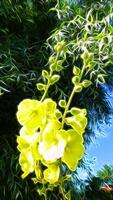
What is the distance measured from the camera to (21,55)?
307cm

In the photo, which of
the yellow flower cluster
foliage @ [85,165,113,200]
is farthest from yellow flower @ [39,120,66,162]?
foliage @ [85,165,113,200]

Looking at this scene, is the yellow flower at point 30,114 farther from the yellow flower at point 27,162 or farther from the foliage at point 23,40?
the foliage at point 23,40

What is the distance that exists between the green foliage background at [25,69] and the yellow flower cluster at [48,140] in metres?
2.23

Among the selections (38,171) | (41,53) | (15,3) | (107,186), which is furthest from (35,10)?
(38,171)

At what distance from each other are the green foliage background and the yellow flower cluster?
2.23 metres

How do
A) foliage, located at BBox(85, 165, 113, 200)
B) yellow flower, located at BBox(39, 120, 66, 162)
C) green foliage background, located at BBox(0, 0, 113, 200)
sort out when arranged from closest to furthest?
yellow flower, located at BBox(39, 120, 66, 162), foliage, located at BBox(85, 165, 113, 200), green foliage background, located at BBox(0, 0, 113, 200)

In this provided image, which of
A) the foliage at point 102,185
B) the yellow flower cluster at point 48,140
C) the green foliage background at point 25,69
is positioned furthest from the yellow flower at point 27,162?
the green foliage background at point 25,69

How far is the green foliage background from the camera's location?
2777 mm

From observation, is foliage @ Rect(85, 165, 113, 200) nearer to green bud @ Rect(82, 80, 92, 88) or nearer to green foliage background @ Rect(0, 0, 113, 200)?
green foliage background @ Rect(0, 0, 113, 200)

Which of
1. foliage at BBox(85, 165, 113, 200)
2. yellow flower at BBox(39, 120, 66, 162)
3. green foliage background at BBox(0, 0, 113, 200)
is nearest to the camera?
yellow flower at BBox(39, 120, 66, 162)

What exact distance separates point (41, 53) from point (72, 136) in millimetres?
2724

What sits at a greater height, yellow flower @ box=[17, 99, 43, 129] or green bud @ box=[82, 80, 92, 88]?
yellow flower @ box=[17, 99, 43, 129]

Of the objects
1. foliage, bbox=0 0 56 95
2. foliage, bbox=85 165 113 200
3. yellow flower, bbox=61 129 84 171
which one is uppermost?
yellow flower, bbox=61 129 84 171

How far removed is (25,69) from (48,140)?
2642mm
